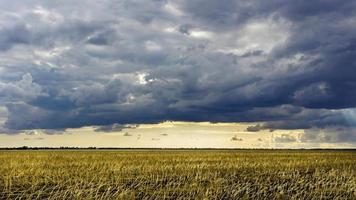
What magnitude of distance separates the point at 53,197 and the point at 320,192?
1077cm

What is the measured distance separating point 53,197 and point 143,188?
4712 mm

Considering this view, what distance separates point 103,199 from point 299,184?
10.8m

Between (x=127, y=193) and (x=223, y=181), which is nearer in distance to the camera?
(x=127, y=193)

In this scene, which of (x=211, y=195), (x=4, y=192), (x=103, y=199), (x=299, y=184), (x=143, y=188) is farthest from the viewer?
(x=299, y=184)

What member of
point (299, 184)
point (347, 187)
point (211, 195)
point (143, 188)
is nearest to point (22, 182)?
point (143, 188)

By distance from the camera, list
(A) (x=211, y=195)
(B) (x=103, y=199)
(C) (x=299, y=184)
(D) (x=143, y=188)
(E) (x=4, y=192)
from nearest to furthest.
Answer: (B) (x=103, y=199), (A) (x=211, y=195), (E) (x=4, y=192), (D) (x=143, y=188), (C) (x=299, y=184)

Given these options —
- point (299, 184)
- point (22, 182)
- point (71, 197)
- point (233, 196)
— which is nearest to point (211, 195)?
point (233, 196)

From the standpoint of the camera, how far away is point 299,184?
22.1 m

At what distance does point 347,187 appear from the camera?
68.2 ft

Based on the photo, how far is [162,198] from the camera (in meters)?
16.7

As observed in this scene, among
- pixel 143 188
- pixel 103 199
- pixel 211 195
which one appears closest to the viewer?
pixel 103 199

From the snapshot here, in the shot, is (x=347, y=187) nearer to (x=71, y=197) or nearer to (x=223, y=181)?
(x=223, y=181)

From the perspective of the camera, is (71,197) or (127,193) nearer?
(71,197)

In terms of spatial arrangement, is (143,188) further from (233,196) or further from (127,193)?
(233,196)
